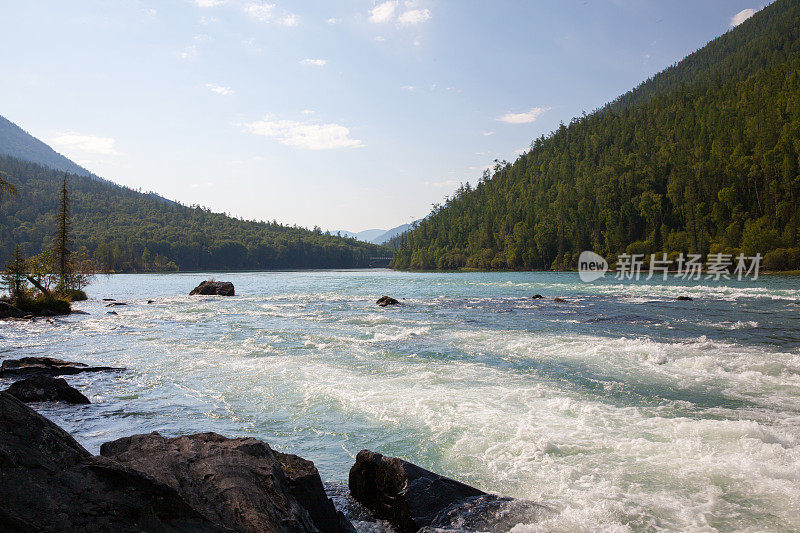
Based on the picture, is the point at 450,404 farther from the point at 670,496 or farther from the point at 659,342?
the point at 659,342

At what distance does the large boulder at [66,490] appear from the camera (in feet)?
10.5

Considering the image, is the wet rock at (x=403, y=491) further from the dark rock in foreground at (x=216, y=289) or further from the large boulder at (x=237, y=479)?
the dark rock in foreground at (x=216, y=289)

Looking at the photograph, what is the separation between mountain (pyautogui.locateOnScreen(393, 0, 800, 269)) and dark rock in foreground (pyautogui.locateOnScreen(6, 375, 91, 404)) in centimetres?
9238

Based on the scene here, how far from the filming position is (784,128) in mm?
92750

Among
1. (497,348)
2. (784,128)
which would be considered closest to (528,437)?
(497,348)

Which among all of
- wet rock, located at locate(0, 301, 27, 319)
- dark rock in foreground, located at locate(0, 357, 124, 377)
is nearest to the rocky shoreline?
dark rock in foreground, located at locate(0, 357, 124, 377)

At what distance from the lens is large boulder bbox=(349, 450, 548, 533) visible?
5.45 m

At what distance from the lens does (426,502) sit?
5.73 meters

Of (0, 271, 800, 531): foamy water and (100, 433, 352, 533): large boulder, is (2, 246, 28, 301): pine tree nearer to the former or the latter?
(0, 271, 800, 531): foamy water

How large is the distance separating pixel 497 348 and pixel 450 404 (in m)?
7.81

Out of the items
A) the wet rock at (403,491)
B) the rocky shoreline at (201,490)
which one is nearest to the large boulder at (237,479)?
the rocky shoreline at (201,490)

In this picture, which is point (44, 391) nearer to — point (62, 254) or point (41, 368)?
point (41, 368)

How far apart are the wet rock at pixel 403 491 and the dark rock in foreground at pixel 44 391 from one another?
881 cm

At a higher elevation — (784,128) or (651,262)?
(784,128)
